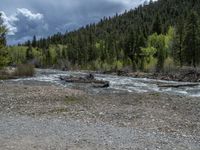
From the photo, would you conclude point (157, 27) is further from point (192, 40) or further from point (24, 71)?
point (24, 71)

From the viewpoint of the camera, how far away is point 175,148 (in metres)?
13.5

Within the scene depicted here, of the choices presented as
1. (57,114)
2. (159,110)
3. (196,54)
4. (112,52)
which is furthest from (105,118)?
(112,52)

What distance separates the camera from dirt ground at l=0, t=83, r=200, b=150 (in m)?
14.1

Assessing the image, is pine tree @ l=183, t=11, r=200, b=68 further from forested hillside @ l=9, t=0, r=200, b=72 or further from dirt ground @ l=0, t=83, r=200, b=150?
dirt ground @ l=0, t=83, r=200, b=150

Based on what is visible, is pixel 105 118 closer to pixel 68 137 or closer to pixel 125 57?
pixel 68 137

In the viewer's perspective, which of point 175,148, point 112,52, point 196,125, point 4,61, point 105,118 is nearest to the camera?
point 175,148

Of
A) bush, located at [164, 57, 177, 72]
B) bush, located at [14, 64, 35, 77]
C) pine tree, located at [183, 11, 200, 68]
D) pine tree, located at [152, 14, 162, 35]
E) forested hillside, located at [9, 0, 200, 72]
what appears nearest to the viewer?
bush, located at [14, 64, 35, 77]

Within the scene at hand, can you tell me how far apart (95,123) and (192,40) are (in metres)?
65.3

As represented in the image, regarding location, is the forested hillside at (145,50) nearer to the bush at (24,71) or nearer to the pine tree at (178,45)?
the pine tree at (178,45)

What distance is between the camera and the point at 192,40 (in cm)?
7931

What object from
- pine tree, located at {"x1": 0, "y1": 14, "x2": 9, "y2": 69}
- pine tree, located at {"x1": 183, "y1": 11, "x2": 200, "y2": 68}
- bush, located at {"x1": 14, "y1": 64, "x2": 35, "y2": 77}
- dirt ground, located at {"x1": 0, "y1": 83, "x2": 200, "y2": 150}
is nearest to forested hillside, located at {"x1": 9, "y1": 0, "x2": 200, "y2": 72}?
pine tree, located at {"x1": 183, "y1": 11, "x2": 200, "y2": 68}

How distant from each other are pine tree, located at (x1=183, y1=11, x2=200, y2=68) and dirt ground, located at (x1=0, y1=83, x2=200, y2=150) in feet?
180

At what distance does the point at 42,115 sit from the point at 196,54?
219 feet

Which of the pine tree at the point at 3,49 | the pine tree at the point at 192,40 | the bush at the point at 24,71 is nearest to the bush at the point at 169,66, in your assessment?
the pine tree at the point at 192,40
